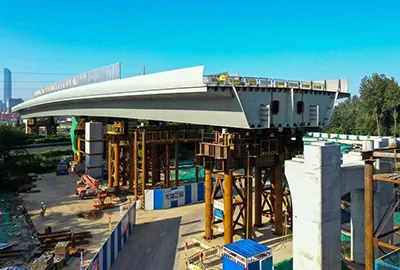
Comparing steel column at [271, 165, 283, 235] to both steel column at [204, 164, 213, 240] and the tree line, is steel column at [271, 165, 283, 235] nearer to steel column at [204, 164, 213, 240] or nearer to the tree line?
steel column at [204, 164, 213, 240]

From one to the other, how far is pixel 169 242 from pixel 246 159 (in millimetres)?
7272

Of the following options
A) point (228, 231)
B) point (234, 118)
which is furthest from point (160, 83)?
point (228, 231)

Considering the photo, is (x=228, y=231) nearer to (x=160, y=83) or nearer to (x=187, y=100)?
(x=187, y=100)

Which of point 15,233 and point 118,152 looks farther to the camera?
point 118,152

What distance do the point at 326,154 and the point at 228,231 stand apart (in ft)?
25.8

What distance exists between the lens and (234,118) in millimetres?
17938

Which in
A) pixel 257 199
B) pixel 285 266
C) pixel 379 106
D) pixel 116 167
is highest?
pixel 379 106

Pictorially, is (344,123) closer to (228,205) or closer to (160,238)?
(228,205)

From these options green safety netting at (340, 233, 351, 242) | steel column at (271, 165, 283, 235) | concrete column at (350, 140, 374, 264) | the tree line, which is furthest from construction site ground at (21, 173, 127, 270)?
the tree line

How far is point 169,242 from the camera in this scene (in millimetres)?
20109

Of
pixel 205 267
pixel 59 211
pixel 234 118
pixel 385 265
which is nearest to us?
pixel 385 265

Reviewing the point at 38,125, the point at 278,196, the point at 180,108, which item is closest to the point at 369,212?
the point at 278,196

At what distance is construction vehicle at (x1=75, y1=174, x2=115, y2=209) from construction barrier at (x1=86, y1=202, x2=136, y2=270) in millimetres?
6129

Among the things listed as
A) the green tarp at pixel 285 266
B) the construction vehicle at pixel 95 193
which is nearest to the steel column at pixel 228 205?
the green tarp at pixel 285 266
